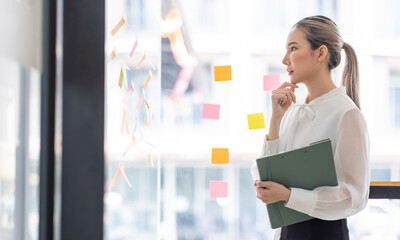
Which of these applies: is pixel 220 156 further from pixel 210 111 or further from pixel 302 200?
pixel 302 200

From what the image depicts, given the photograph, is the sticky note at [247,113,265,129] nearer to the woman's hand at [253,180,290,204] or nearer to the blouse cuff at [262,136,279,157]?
the blouse cuff at [262,136,279,157]

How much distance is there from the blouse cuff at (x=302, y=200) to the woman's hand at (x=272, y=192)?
0.02m

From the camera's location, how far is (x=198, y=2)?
2.28 metres

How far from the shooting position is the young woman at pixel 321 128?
1.16 metres

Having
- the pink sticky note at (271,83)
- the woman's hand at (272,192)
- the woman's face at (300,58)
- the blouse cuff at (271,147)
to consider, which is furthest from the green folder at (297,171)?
the pink sticky note at (271,83)

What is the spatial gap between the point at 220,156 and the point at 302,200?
0.95 meters

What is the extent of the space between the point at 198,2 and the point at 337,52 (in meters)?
1.15

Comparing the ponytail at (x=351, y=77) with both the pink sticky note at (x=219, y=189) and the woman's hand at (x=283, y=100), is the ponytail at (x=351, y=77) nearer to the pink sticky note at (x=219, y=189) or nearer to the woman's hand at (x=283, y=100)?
the woman's hand at (x=283, y=100)

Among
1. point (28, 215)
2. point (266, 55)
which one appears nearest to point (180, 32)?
point (266, 55)

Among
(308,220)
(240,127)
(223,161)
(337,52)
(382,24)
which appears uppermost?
(382,24)

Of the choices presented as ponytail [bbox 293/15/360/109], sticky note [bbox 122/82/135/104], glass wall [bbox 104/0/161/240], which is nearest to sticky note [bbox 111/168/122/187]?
glass wall [bbox 104/0/161/240]

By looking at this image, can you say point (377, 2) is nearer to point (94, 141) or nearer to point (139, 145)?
point (139, 145)

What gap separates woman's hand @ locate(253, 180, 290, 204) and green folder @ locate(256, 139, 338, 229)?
0.02m

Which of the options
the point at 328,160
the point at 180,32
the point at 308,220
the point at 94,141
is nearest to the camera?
the point at 328,160
